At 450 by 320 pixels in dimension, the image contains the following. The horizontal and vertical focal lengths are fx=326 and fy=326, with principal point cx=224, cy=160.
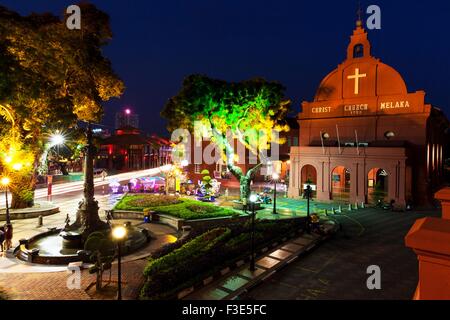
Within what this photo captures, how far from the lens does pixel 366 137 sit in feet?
119

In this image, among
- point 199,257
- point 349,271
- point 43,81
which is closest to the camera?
point 199,257

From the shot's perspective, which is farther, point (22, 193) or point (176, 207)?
point (22, 193)

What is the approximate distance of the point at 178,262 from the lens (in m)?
14.1

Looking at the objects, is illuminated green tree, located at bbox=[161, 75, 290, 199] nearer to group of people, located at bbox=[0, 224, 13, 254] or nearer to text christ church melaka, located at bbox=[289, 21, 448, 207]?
text christ church melaka, located at bbox=[289, 21, 448, 207]

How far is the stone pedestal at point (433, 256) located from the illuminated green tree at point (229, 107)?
2887cm

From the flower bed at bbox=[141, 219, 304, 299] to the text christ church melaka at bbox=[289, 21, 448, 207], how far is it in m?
12.2

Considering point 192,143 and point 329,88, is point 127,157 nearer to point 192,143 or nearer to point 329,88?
point 192,143

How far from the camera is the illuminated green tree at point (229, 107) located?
3098 cm

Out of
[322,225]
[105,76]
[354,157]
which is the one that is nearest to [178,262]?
[322,225]

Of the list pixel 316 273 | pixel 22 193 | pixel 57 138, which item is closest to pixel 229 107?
pixel 57 138

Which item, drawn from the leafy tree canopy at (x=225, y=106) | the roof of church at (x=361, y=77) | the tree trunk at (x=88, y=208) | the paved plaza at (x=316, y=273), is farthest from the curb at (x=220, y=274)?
the roof of church at (x=361, y=77)

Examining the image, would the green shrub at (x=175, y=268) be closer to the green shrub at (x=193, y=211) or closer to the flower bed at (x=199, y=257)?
the flower bed at (x=199, y=257)

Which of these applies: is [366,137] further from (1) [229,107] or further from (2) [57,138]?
(2) [57,138]

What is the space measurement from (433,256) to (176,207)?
25456 millimetres
